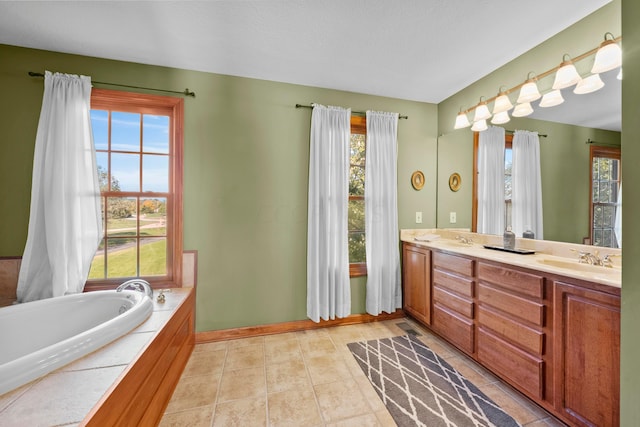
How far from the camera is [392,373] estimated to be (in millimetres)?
1896

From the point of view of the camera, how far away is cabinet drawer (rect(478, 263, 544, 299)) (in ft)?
4.87

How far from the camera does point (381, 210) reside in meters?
2.69

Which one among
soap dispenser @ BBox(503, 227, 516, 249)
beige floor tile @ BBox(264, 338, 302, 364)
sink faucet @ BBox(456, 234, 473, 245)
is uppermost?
soap dispenser @ BBox(503, 227, 516, 249)

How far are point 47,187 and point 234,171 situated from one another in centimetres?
139

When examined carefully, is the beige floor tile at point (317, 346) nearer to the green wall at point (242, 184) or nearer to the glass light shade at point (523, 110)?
the green wall at point (242, 184)

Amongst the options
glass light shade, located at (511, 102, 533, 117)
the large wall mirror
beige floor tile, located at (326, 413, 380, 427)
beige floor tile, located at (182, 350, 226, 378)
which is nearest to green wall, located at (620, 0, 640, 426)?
the large wall mirror

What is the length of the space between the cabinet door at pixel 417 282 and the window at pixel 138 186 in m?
2.33

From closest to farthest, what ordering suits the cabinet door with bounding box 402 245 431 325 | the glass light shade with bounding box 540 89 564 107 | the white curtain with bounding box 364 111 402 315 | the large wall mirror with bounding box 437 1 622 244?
the large wall mirror with bounding box 437 1 622 244 → the glass light shade with bounding box 540 89 564 107 → the cabinet door with bounding box 402 245 431 325 → the white curtain with bounding box 364 111 402 315

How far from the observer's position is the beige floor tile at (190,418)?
1437mm

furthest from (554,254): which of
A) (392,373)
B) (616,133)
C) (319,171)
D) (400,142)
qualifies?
(319,171)

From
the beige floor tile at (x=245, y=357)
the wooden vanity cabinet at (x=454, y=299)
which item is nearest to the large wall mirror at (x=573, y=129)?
the wooden vanity cabinet at (x=454, y=299)

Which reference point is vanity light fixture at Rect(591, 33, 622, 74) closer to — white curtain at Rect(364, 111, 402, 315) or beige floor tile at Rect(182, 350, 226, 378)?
white curtain at Rect(364, 111, 402, 315)

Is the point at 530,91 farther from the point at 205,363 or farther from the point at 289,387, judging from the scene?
the point at 205,363

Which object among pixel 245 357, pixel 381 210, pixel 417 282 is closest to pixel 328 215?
pixel 381 210
